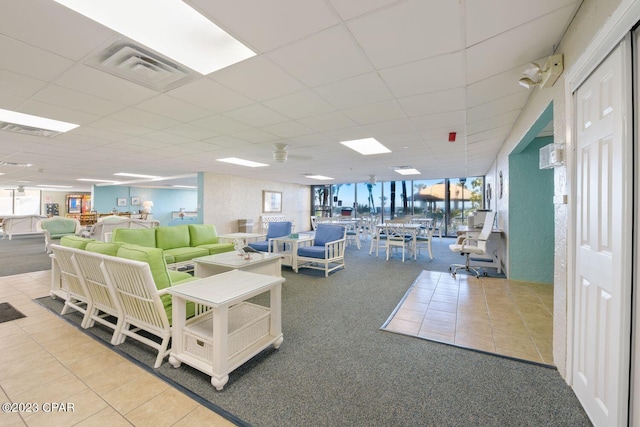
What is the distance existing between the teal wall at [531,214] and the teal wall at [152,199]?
13904 millimetres

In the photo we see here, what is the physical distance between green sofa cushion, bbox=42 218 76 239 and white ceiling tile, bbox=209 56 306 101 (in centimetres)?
758

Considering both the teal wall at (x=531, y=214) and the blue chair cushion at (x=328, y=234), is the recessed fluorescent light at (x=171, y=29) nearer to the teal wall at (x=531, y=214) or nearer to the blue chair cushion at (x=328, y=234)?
the blue chair cushion at (x=328, y=234)

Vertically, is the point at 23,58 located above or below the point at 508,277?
above

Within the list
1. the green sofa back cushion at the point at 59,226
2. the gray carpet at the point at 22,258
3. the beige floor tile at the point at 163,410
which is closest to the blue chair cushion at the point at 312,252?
the beige floor tile at the point at 163,410

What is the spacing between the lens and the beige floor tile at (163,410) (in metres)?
1.52

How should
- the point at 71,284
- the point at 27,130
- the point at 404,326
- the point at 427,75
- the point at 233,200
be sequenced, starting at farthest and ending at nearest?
the point at 233,200 < the point at 27,130 < the point at 71,284 < the point at 404,326 < the point at 427,75

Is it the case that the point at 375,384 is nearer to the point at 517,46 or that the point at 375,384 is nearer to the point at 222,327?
the point at 222,327

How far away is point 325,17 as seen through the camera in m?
1.54

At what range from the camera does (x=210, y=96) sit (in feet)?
8.54

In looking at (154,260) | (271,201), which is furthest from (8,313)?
(271,201)

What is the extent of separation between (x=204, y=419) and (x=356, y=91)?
2.75 metres

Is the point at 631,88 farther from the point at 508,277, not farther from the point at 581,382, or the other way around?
the point at 508,277

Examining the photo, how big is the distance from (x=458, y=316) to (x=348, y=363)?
161cm

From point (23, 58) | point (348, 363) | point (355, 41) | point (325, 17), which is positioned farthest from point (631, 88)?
point (23, 58)
